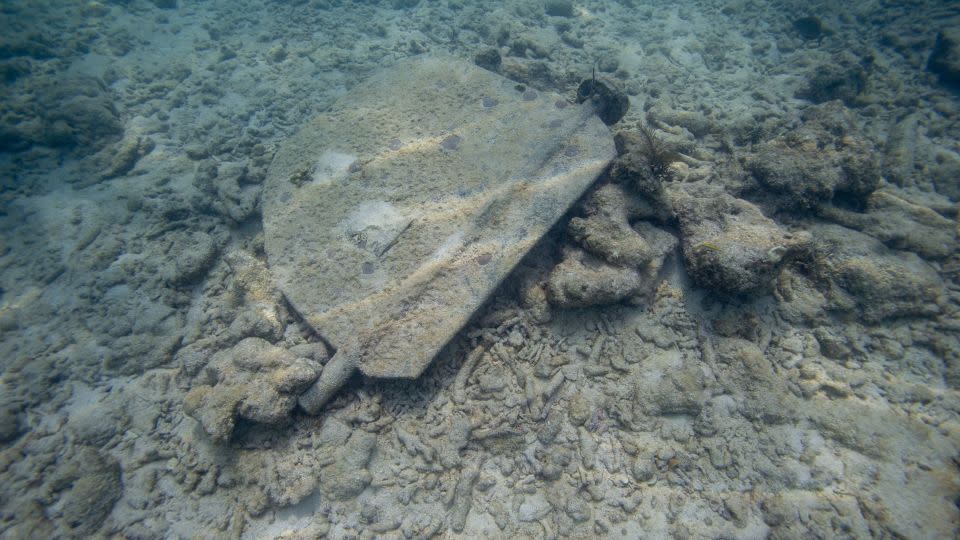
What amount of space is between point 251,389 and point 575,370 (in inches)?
104

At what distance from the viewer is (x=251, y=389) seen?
3236 mm

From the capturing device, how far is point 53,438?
3.55m

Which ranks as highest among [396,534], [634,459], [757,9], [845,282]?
[757,9]

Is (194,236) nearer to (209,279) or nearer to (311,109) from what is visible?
(209,279)

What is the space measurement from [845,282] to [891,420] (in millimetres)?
1127

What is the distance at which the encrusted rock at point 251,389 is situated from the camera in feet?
10.4

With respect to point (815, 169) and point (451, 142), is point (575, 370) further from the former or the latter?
point (815, 169)

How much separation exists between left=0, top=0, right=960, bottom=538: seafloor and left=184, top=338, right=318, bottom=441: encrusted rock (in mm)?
25

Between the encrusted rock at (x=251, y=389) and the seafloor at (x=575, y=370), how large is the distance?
2 centimetres

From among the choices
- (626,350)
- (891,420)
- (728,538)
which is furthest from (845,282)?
(728,538)

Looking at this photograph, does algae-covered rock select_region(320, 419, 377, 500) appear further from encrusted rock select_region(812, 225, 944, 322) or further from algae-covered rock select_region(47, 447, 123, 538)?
encrusted rock select_region(812, 225, 944, 322)

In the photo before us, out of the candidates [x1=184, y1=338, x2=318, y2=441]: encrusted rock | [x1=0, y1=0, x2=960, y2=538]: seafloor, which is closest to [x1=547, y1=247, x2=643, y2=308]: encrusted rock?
[x1=0, y1=0, x2=960, y2=538]: seafloor

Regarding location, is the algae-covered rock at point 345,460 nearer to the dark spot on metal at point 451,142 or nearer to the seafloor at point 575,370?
the seafloor at point 575,370

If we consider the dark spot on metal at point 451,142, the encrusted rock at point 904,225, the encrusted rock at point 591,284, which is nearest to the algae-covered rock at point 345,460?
the encrusted rock at point 591,284
